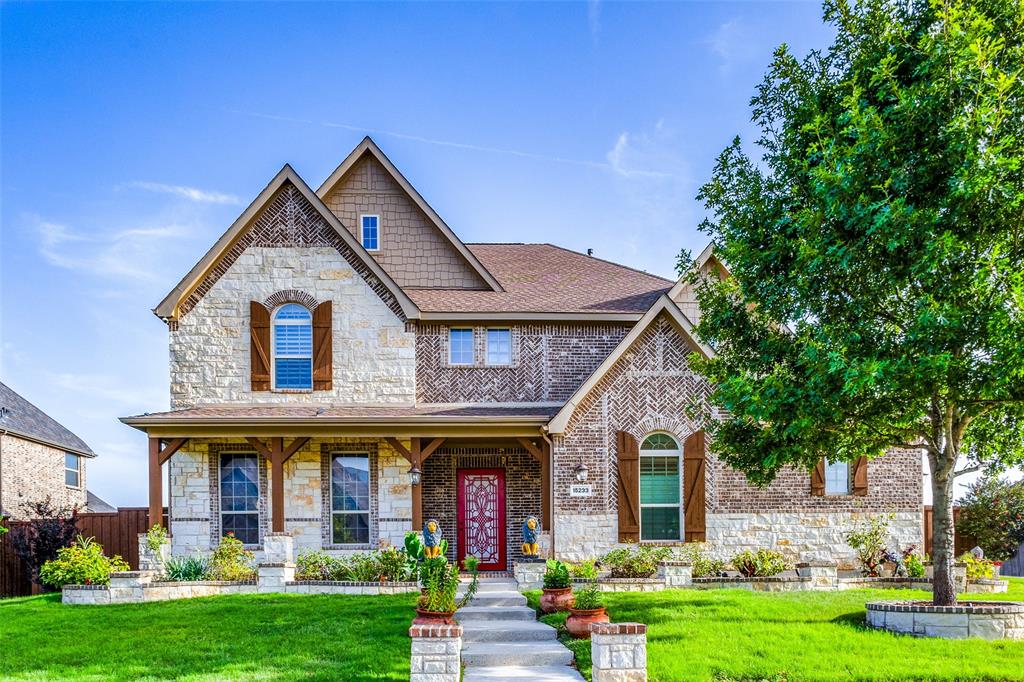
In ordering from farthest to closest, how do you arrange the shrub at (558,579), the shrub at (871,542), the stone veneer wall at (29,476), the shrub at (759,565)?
the stone veneer wall at (29,476)
the shrub at (871,542)
the shrub at (759,565)
the shrub at (558,579)

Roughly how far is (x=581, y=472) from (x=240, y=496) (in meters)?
7.26

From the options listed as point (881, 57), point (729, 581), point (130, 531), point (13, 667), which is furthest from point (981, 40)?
point (130, 531)

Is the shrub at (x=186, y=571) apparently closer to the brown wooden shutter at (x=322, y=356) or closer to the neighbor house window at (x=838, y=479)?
the brown wooden shutter at (x=322, y=356)

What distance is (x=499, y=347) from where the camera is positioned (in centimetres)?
2069

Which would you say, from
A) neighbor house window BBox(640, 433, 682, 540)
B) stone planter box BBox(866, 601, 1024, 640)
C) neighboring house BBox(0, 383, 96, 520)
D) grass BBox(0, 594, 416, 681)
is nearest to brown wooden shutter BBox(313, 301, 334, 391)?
grass BBox(0, 594, 416, 681)

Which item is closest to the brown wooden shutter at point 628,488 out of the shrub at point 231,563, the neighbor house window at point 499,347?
the neighbor house window at point 499,347

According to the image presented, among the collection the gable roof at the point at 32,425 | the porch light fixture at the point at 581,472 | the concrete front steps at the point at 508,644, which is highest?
the gable roof at the point at 32,425

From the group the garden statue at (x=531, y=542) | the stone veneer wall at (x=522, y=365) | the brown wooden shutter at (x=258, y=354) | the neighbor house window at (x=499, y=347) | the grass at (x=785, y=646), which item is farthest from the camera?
the neighbor house window at (x=499, y=347)

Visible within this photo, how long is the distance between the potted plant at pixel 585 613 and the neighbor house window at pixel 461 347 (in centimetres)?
895

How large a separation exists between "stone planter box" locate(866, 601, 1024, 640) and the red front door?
9.42 meters

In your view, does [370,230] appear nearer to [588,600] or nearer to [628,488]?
[628,488]

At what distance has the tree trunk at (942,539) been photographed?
1273 cm

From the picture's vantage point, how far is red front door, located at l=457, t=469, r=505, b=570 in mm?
19969

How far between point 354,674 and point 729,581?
8.97 meters
